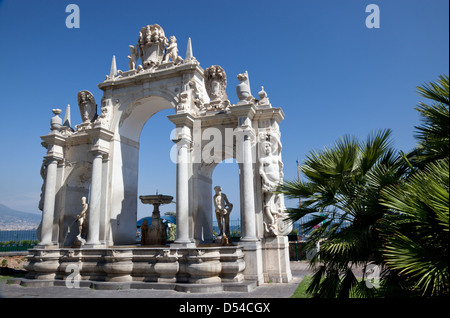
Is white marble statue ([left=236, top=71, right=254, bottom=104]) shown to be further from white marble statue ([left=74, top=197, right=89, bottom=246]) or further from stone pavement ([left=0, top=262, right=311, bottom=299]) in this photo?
white marble statue ([left=74, top=197, right=89, bottom=246])

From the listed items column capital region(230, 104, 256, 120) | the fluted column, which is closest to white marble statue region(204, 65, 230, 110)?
the fluted column

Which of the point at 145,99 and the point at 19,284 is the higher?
the point at 145,99

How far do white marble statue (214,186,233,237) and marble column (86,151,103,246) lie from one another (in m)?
5.52

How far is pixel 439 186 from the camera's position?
4.01m

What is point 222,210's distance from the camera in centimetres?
1327

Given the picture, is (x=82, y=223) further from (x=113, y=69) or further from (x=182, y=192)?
(x=113, y=69)

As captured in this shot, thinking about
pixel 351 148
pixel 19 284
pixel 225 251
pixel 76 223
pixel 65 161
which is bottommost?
pixel 19 284

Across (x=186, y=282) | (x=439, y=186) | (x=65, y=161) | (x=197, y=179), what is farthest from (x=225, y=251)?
(x=65, y=161)

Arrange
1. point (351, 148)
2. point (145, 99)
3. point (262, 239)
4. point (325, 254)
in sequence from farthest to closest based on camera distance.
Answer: point (145, 99) < point (262, 239) < point (351, 148) < point (325, 254)

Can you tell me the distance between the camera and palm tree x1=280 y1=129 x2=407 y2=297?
5.41 meters

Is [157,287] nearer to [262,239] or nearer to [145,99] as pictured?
[262,239]

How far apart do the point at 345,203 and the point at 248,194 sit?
6.54 m

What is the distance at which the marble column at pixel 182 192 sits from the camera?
12719mm
